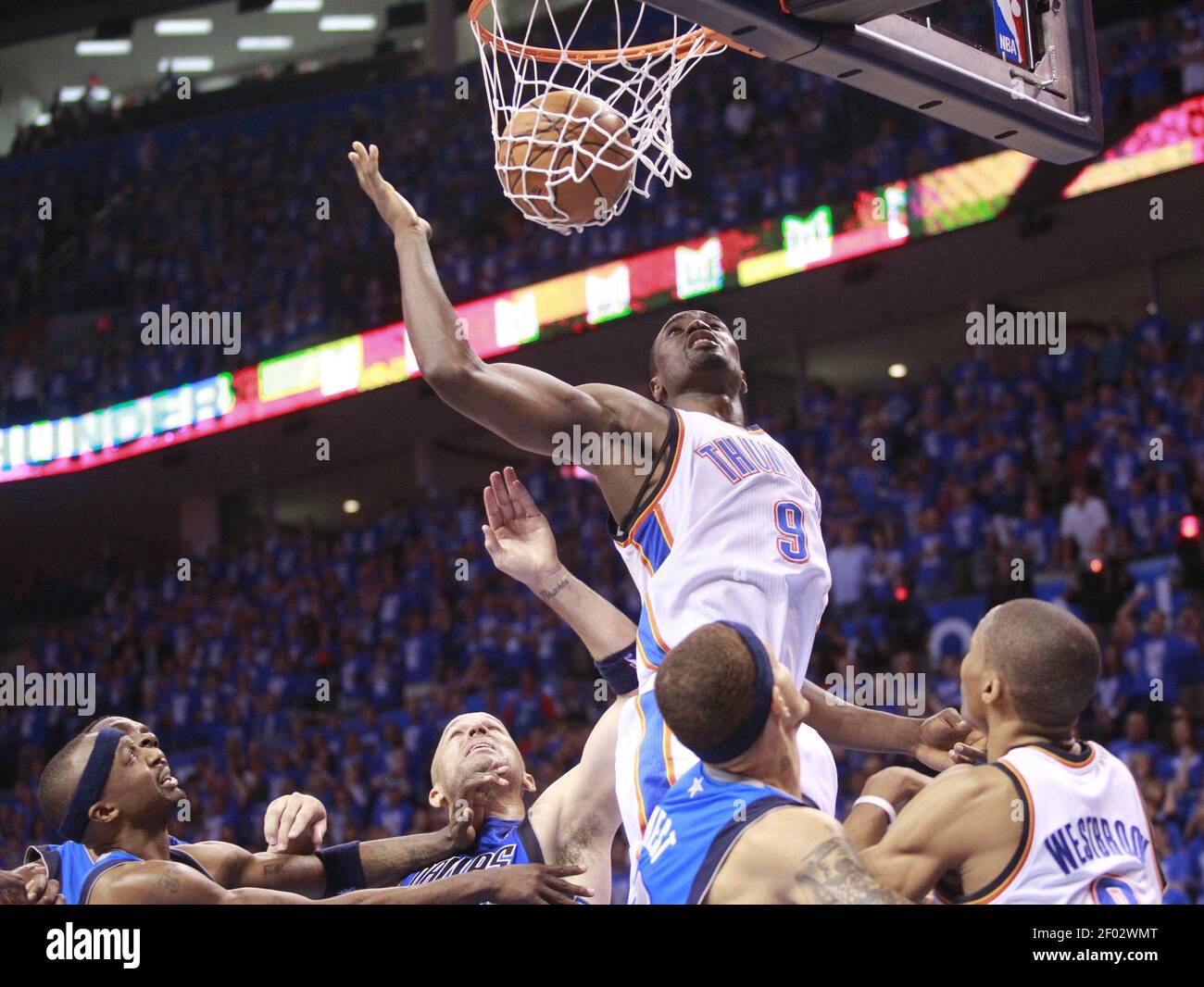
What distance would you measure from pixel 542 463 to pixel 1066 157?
11264 millimetres

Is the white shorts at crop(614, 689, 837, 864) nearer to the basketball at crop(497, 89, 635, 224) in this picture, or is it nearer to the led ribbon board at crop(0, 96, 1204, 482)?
the basketball at crop(497, 89, 635, 224)

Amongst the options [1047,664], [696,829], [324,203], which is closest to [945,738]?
[1047,664]

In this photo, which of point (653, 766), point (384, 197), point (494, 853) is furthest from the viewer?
point (494, 853)

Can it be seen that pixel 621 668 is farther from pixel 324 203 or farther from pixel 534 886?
pixel 324 203

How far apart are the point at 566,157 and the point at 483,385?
1.00 meters

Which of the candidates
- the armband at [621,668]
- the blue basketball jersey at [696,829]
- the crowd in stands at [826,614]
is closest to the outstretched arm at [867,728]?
the armband at [621,668]

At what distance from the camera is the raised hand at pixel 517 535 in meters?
3.85

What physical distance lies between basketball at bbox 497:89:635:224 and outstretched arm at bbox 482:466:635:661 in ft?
2.28

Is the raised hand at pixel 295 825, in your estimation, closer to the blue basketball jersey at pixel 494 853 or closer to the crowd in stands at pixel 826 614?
the blue basketball jersey at pixel 494 853

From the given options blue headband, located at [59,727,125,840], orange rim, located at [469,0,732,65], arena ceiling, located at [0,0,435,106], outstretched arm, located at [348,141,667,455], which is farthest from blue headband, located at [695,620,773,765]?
arena ceiling, located at [0,0,435,106]

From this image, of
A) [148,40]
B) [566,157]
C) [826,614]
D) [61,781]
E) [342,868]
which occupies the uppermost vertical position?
[148,40]

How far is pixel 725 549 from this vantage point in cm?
312
